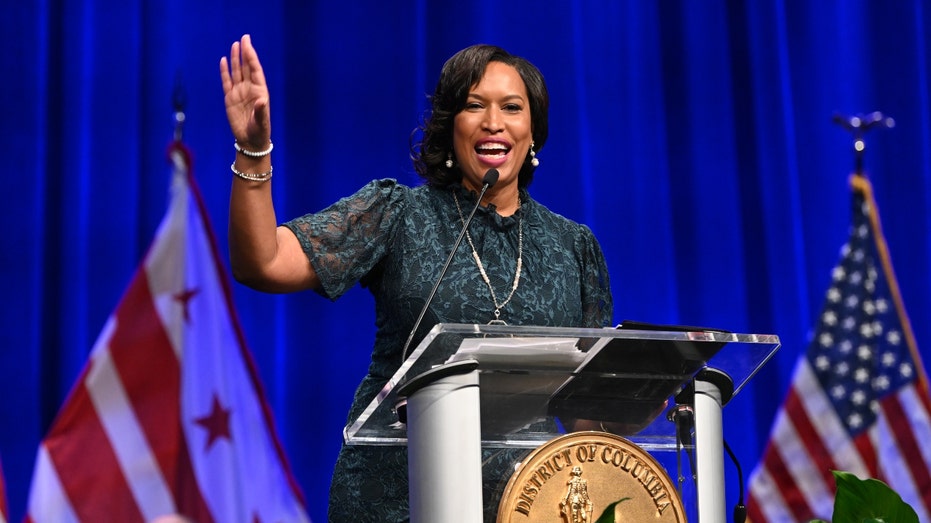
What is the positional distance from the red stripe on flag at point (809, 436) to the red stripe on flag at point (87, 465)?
6.72ft

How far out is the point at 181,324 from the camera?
3.04 meters

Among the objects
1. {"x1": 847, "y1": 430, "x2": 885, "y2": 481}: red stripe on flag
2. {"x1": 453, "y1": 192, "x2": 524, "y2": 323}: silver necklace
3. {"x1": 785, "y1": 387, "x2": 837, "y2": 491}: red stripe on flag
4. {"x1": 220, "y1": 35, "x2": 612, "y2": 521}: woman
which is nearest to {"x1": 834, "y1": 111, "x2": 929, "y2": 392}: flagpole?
{"x1": 847, "y1": 430, "x2": 885, "y2": 481}: red stripe on flag

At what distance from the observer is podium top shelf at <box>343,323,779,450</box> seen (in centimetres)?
144

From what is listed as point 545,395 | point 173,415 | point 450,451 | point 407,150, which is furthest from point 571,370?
point 407,150

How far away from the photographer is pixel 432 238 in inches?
84.4

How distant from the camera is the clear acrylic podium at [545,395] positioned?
1424 millimetres

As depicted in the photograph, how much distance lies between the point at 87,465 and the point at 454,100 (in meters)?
1.31

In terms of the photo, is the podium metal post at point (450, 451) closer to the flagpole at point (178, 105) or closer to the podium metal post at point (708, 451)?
the podium metal post at point (708, 451)

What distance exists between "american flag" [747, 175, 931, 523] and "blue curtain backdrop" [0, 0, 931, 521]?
0.34 ft

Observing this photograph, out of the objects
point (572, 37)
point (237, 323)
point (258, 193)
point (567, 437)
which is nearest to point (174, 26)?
point (237, 323)

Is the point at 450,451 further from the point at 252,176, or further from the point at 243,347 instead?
the point at 243,347

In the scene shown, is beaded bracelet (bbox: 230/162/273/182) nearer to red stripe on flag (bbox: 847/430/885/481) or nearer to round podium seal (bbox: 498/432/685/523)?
round podium seal (bbox: 498/432/685/523)

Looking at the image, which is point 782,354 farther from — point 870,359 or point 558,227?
point 558,227

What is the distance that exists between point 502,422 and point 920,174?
10.2 feet
